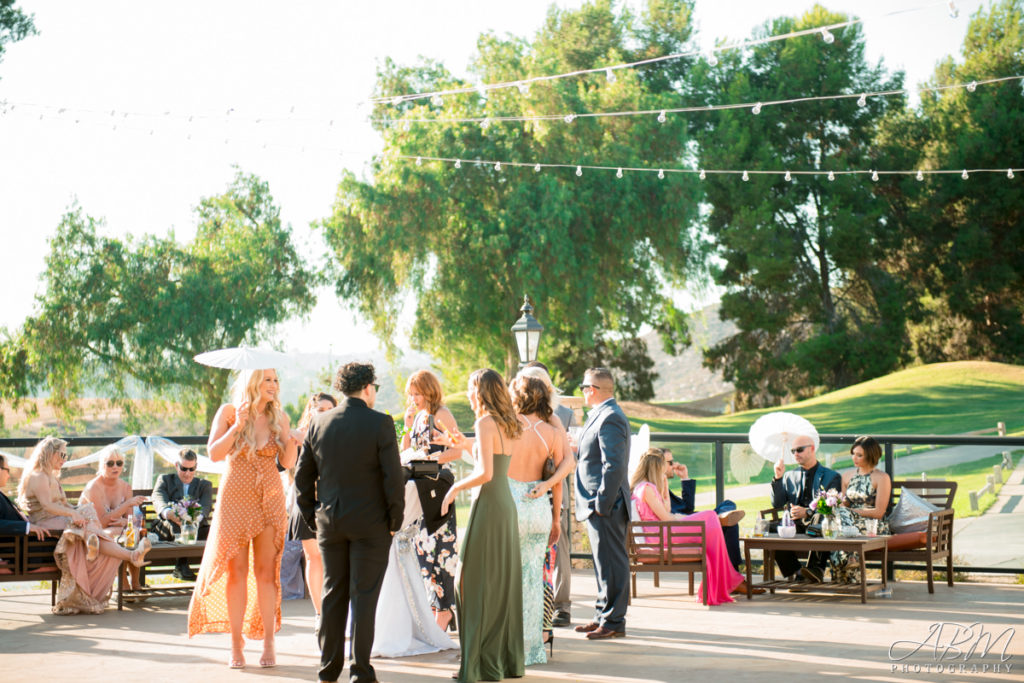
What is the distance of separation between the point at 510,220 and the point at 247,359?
25.2 meters

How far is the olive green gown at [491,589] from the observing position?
5.62m

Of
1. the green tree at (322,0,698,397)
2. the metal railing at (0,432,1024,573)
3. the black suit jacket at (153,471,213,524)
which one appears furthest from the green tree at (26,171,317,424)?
the black suit jacket at (153,471,213,524)

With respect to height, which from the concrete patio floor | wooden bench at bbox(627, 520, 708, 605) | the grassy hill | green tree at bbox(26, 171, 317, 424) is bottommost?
the concrete patio floor

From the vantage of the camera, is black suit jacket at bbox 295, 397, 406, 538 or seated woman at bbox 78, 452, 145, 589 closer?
black suit jacket at bbox 295, 397, 406, 538

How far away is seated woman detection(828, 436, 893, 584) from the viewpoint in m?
8.91

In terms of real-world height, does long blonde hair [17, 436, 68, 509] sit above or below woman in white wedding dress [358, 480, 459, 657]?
above

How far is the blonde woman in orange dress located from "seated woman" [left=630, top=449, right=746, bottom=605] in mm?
3533

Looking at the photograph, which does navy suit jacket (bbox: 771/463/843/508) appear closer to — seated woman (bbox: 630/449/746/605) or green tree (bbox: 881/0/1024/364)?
seated woman (bbox: 630/449/746/605)

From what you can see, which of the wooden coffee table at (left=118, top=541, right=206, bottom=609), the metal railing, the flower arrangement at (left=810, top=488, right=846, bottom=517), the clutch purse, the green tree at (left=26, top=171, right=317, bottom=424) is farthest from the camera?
the green tree at (left=26, top=171, right=317, bottom=424)

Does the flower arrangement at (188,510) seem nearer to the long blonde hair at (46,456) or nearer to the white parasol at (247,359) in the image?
the long blonde hair at (46,456)

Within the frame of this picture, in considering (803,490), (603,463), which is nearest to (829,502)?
(803,490)

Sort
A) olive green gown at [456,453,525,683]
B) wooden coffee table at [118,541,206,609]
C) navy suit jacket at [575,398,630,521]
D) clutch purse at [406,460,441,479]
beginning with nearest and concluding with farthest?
olive green gown at [456,453,525,683] < clutch purse at [406,460,441,479] < navy suit jacket at [575,398,630,521] < wooden coffee table at [118,541,206,609]

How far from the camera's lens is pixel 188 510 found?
8859 mm

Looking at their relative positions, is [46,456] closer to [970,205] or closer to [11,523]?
[11,523]
